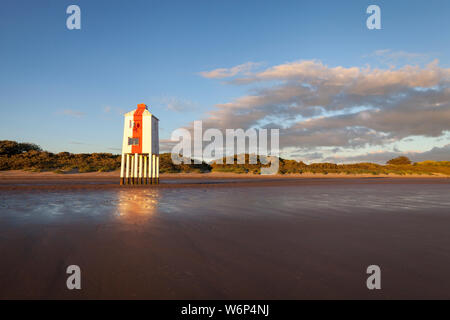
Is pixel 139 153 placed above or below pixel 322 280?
above

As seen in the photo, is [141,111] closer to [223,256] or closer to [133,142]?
[133,142]

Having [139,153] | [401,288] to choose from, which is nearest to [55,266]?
[401,288]

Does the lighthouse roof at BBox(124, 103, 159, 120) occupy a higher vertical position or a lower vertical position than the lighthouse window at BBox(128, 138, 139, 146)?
higher

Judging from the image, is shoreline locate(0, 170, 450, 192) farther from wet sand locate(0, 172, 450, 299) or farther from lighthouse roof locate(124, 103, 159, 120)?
wet sand locate(0, 172, 450, 299)

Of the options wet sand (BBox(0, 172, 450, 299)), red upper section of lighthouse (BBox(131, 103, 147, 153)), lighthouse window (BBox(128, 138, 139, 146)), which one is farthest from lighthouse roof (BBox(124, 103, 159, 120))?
wet sand (BBox(0, 172, 450, 299))

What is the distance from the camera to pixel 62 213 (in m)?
8.16

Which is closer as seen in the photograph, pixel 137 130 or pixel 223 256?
pixel 223 256

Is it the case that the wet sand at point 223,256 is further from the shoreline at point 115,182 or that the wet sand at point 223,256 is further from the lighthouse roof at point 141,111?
the lighthouse roof at point 141,111

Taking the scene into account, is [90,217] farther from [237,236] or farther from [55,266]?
[237,236]

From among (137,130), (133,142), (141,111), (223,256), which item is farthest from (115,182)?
(223,256)

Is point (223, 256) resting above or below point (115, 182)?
above

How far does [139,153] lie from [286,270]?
17659 mm

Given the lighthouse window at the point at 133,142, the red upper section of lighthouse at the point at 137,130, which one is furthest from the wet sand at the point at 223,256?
the lighthouse window at the point at 133,142

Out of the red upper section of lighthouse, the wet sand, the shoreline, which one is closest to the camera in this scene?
the wet sand
